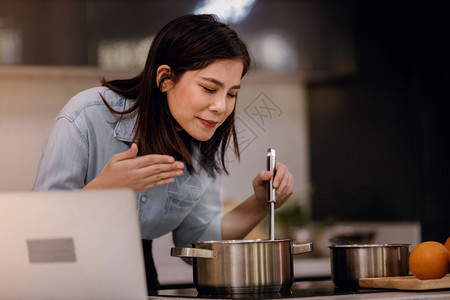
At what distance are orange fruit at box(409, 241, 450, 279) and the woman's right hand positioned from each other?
0.53 m

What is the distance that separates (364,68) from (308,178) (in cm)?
68

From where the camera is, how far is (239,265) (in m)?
1.23

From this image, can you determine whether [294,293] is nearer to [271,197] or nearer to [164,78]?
[271,197]

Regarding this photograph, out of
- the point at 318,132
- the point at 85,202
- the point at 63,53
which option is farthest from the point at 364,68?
the point at 85,202

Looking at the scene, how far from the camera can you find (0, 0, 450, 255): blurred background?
240 centimetres

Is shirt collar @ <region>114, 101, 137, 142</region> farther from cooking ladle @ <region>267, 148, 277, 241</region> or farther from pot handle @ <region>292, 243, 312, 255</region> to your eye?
pot handle @ <region>292, 243, 312, 255</region>

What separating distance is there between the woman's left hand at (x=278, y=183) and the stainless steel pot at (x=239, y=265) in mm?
291

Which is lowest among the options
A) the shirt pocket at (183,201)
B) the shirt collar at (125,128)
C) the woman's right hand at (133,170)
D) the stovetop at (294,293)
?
the stovetop at (294,293)

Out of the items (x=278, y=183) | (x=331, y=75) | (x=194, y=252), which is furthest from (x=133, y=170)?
(x=331, y=75)

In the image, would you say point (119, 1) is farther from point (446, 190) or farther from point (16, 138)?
point (446, 190)

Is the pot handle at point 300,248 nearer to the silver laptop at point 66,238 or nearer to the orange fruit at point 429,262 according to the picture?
the orange fruit at point 429,262

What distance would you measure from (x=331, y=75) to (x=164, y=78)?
2.10m

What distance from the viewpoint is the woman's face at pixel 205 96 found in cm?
149

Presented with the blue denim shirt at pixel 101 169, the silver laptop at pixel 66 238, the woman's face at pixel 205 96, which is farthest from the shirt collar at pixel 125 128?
the silver laptop at pixel 66 238
